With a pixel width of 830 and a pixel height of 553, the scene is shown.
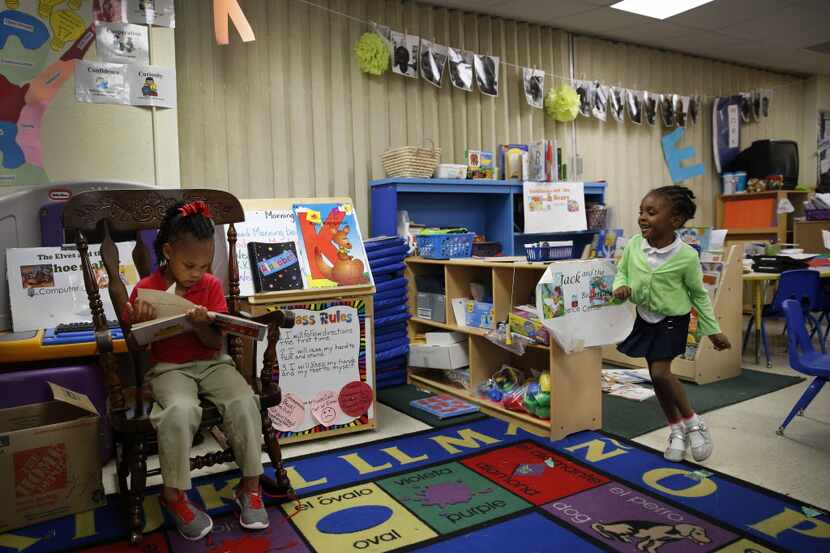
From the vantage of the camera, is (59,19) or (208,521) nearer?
(208,521)

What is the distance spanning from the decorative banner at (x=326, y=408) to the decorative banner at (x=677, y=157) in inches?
175

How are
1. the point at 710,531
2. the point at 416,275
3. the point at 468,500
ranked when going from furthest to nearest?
the point at 416,275 → the point at 468,500 → the point at 710,531

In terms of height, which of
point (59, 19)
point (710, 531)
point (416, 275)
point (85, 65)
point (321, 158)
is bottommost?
point (710, 531)

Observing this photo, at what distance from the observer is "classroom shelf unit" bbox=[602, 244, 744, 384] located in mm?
3557

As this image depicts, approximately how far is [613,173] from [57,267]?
14.8ft

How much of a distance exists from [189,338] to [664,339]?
6.07 ft

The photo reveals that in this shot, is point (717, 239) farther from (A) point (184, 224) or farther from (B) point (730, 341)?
(A) point (184, 224)

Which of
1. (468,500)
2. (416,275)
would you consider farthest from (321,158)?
(468,500)

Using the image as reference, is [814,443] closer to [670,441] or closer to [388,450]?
[670,441]

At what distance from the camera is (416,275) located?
3830mm

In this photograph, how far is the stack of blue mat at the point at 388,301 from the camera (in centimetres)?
349

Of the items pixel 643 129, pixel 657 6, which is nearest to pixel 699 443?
pixel 657 6

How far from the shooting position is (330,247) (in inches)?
117

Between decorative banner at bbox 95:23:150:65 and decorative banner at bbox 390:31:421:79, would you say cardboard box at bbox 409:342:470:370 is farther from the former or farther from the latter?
decorative banner at bbox 95:23:150:65
